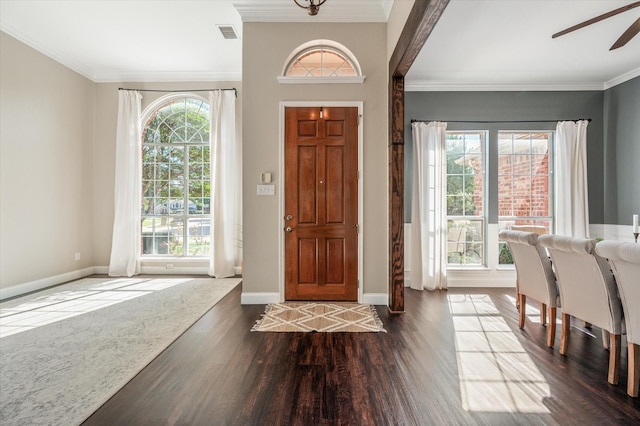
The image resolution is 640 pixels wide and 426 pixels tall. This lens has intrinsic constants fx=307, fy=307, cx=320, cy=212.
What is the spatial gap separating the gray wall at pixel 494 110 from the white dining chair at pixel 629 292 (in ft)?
9.49

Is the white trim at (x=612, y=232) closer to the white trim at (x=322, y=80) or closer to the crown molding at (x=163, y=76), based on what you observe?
the white trim at (x=322, y=80)

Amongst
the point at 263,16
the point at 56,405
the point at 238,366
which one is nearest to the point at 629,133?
the point at 263,16

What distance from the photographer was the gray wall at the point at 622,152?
432 cm

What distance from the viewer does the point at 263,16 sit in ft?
12.0

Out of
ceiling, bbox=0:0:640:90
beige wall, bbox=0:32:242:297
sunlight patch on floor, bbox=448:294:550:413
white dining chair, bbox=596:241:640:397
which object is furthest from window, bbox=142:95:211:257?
white dining chair, bbox=596:241:640:397

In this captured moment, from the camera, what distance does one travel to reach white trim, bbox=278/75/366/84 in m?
3.69

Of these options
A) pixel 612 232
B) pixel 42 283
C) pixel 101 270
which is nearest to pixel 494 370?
pixel 612 232

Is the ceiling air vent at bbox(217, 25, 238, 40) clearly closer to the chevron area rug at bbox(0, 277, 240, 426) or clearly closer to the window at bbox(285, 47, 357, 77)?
the window at bbox(285, 47, 357, 77)

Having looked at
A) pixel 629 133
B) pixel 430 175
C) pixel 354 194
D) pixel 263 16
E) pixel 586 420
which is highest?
pixel 263 16

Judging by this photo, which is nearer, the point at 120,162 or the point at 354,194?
the point at 354,194

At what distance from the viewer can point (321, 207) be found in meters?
3.76

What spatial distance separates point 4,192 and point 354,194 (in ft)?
14.6

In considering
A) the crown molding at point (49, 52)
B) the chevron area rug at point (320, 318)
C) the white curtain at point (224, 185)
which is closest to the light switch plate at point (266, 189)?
the chevron area rug at point (320, 318)

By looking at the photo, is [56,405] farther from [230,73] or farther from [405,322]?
[230,73]
